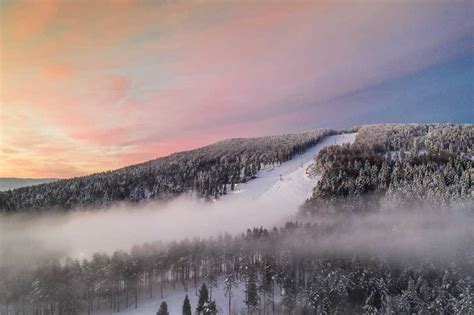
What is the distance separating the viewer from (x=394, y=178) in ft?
441

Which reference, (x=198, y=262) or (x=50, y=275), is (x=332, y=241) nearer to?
(x=198, y=262)

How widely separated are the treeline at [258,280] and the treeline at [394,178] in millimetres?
30109

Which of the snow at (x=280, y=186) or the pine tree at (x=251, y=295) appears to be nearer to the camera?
the pine tree at (x=251, y=295)

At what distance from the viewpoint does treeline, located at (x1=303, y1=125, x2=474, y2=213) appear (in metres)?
116

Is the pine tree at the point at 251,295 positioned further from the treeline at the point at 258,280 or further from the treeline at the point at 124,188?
the treeline at the point at 124,188

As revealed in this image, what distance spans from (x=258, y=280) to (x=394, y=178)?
77700 mm

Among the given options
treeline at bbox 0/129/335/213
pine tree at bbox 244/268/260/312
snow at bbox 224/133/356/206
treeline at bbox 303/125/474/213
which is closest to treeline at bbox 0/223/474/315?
pine tree at bbox 244/268/260/312

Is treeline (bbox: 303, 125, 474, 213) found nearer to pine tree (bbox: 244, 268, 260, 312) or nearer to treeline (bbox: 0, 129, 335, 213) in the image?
treeline (bbox: 0, 129, 335, 213)

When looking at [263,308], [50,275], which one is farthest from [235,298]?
[50,275]

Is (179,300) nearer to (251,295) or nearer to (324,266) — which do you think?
(251,295)

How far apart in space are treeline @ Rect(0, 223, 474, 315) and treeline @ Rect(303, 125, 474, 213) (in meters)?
30.1

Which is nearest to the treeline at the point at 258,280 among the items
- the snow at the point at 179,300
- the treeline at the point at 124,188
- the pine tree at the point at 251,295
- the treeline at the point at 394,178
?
the pine tree at the point at 251,295

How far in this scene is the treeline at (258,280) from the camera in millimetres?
68875

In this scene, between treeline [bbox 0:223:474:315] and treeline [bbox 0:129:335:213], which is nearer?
treeline [bbox 0:223:474:315]
